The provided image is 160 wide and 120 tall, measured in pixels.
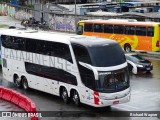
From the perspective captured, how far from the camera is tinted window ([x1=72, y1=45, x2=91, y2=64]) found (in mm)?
20664

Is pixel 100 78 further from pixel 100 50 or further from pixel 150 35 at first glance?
pixel 150 35

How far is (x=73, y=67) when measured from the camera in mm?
21594

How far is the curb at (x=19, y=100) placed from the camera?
1972cm

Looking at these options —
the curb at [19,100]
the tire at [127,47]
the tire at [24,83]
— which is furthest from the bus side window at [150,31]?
the curb at [19,100]

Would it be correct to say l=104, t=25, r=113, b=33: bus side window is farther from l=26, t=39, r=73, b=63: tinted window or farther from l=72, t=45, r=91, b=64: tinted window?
l=72, t=45, r=91, b=64: tinted window

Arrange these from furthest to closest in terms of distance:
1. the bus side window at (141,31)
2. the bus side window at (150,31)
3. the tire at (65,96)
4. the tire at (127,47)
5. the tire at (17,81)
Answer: the tire at (127,47) < the bus side window at (141,31) < the bus side window at (150,31) < the tire at (17,81) < the tire at (65,96)

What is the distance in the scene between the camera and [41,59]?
2417cm

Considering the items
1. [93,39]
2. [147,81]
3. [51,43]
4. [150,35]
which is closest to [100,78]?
[93,39]

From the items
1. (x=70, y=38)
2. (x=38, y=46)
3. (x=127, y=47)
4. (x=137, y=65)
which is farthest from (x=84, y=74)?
(x=127, y=47)

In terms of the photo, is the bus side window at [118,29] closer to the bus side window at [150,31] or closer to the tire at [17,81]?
the bus side window at [150,31]

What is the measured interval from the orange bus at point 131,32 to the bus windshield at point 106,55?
56.6 ft

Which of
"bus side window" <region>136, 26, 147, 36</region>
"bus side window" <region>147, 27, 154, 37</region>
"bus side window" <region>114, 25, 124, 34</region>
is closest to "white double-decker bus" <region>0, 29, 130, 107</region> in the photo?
"bus side window" <region>147, 27, 154, 37</region>

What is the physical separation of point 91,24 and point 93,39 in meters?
22.3

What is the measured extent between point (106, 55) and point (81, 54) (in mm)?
1213
